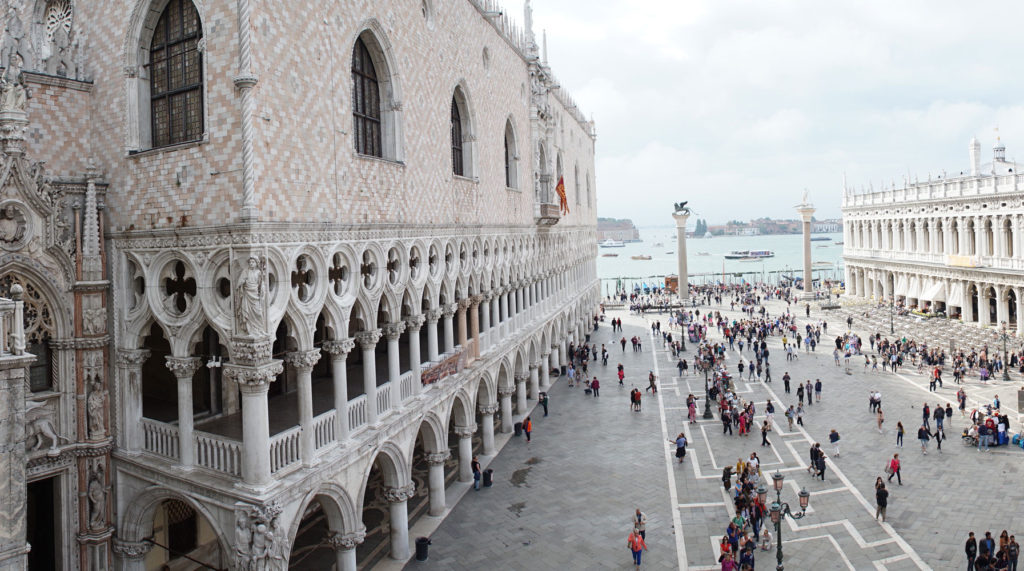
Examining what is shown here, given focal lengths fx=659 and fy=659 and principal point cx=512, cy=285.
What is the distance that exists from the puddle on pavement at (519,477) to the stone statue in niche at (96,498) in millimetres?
10189

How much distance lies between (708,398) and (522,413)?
23.1 ft

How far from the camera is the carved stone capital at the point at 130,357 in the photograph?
11.6 meters

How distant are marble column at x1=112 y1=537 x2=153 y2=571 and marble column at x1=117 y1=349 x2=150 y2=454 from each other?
164 centimetres

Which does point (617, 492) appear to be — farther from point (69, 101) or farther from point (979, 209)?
point (979, 209)

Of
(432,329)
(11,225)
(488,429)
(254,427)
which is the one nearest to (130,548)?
(254,427)

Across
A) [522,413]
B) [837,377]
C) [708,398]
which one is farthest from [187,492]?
[837,377]

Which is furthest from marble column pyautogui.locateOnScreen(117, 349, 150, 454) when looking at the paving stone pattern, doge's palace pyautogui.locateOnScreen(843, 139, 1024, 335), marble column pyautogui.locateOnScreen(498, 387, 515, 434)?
doge's palace pyautogui.locateOnScreen(843, 139, 1024, 335)

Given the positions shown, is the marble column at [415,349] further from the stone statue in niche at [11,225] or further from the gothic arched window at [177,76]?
the stone statue in niche at [11,225]

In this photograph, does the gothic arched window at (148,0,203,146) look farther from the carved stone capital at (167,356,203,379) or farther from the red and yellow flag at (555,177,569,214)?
the red and yellow flag at (555,177,569,214)

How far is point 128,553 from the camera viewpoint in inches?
460

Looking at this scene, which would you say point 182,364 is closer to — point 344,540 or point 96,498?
point 96,498

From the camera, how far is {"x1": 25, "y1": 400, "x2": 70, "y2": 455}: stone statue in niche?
1080 centimetres

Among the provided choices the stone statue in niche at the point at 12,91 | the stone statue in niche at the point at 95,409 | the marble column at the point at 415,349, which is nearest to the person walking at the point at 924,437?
the marble column at the point at 415,349

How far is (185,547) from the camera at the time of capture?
1334 centimetres
